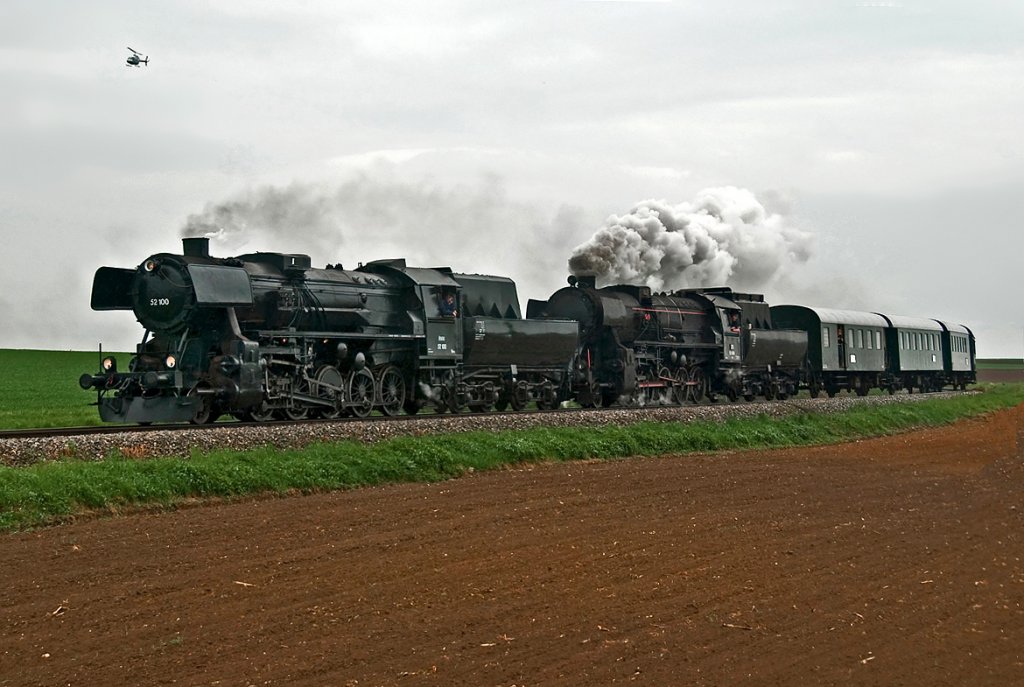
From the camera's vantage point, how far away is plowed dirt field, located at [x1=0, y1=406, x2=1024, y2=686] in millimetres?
8672

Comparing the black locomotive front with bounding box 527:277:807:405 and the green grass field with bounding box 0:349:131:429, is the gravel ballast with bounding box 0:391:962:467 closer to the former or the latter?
the black locomotive front with bounding box 527:277:807:405

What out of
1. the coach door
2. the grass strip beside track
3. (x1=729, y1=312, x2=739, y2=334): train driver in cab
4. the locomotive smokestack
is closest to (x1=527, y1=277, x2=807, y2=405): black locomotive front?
(x1=729, y1=312, x2=739, y2=334): train driver in cab

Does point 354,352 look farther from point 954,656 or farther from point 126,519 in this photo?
point 954,656

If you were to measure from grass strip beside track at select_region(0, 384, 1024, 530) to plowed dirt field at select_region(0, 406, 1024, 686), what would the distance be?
23.4 inches

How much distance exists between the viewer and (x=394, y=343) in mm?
27406

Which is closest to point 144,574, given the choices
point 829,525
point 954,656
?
point 954,656

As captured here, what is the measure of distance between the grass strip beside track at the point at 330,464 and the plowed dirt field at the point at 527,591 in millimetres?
594

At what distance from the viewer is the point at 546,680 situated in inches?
327

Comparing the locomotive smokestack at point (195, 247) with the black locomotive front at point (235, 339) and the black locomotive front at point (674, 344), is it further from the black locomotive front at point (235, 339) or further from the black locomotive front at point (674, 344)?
the black locomotive front at point (674, 344)

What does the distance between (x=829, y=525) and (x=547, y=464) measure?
850 cm

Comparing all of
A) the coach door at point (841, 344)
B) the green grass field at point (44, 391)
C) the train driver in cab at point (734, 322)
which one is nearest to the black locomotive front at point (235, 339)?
the green grass field at point (44, 391)

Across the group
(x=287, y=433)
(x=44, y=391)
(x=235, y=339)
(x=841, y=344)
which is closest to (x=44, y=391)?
(x=44, y=391)

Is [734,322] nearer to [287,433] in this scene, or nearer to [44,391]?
[287,433]

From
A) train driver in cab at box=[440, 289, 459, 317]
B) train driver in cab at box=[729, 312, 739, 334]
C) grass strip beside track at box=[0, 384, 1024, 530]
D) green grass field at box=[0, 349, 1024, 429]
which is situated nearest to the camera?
grass strip beside track at box=[0, 384, 1024, 530]
